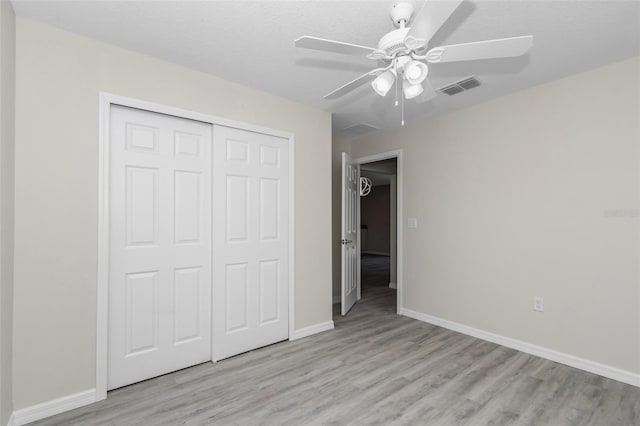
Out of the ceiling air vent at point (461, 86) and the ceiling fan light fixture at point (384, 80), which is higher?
the ceiling air vent at point (461, 86)

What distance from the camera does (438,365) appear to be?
2.68 m

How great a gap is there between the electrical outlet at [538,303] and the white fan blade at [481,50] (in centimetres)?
233

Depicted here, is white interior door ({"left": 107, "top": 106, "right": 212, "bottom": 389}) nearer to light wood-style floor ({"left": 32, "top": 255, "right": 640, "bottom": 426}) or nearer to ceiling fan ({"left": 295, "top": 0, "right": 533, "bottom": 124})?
light wood-style floor ({"left": 32, "top": 255, "right": 640, "bottom": 426})

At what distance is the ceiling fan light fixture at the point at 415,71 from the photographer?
161 centimetres

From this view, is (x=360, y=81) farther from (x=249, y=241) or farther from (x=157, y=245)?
(x=157, y=245)

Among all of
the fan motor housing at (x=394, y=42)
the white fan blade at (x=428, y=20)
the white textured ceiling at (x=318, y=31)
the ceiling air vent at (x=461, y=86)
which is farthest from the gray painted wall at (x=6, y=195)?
the ceiling air vent at (x=461, y=86)

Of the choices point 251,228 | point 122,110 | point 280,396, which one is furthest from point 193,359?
point 122,110

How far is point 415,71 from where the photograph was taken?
5.29 ft

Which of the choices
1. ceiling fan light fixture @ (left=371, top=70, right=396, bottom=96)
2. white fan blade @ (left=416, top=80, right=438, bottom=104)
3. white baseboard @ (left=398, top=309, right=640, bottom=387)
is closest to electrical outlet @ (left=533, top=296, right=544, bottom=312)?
white baseboard @ (left=398, top=309, right=640, bottom=387)

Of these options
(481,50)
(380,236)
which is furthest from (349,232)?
(380,236)

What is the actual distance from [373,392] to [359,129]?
10.7 feet

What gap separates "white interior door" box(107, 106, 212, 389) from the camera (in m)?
2.30

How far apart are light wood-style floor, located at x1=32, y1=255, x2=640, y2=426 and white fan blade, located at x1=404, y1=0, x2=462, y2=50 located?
220 centimetres

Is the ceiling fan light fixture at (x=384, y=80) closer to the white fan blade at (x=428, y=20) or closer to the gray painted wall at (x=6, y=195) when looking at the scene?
the white fan blade at (x=428, y=20)
